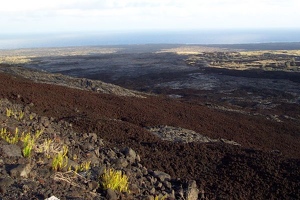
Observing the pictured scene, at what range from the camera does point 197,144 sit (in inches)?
450

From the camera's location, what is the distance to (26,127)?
28.7ft

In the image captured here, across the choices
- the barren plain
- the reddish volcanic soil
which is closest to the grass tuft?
the barren plain

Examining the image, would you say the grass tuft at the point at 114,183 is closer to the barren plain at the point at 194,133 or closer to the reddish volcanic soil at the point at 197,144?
the barren plain at the point at 194,133

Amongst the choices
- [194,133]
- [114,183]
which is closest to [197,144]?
[194,133]

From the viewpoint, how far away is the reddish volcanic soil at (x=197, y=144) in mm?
8625

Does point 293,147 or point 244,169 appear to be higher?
point 244,169

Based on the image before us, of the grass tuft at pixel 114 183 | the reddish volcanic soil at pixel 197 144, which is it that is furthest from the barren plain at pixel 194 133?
the grass tuft at pixel 114 183

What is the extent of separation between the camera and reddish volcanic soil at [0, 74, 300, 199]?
8.62m

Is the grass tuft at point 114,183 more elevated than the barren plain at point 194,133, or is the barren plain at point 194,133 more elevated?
the grass tuft at point 114,183

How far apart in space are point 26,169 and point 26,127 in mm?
3108

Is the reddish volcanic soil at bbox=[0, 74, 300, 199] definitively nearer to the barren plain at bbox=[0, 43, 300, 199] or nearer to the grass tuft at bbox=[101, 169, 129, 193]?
the barren plain at bbox=[0, 43, 300, 199]

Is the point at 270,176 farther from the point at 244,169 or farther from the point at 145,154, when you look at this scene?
the point at 145,154

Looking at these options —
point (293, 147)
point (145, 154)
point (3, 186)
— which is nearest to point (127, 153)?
point (145, 154)

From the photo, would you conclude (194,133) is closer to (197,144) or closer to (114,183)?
(197,144)
